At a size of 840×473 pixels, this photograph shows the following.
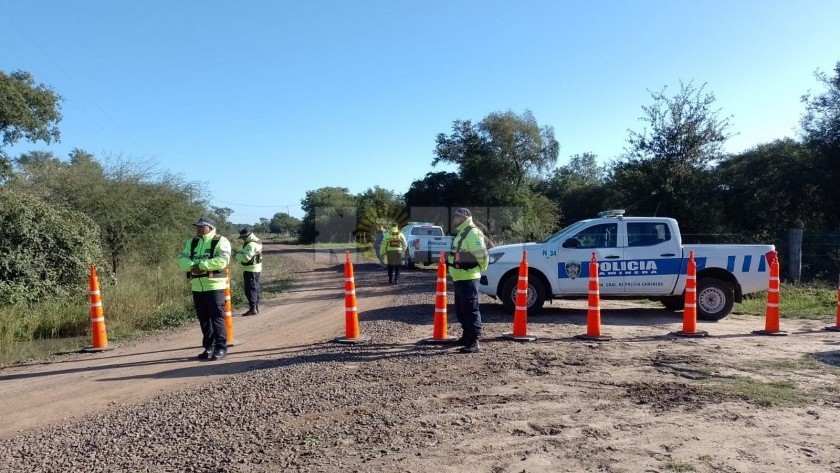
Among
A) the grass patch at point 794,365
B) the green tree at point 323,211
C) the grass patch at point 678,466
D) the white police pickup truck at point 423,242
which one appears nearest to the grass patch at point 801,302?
the grass patch at point 794,365

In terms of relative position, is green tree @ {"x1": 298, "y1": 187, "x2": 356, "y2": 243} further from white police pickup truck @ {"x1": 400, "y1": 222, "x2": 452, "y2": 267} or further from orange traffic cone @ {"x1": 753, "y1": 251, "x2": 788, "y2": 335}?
orange traffic cone @ {"x1": 753, "y1": 251, "x2": 788, "y2": 335}

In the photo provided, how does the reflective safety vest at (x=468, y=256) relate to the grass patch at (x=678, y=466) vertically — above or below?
above

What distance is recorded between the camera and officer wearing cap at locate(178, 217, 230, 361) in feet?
24.2

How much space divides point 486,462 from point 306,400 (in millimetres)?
2152

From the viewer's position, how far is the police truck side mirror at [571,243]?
1077cm

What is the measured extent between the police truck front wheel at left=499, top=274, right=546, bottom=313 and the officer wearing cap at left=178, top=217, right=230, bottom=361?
5.38 m

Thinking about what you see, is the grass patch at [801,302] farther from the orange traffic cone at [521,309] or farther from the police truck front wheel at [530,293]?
the orange traffic cone at [521,309]

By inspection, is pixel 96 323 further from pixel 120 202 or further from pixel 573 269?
pixel 120 202

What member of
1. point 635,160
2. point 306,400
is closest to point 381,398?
point 306,400

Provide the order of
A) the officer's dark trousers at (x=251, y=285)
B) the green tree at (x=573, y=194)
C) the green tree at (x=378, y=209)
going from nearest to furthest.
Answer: the officer's dark trousers at (x=251, y=285) → the green tree at (x=573, y=194) → the green tree at (x=378, y=209)

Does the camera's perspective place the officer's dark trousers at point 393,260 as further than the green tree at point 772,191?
No

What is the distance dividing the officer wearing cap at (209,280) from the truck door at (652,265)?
7.22 meters

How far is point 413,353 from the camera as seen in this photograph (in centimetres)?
755

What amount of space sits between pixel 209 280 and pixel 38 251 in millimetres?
7516
